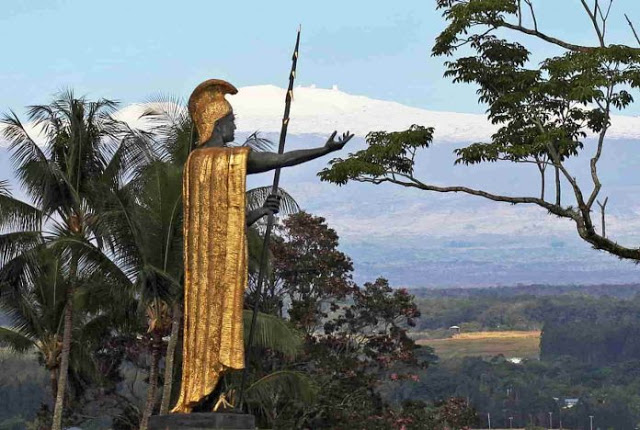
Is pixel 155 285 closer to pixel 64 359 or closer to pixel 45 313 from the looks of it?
pixel 64 359

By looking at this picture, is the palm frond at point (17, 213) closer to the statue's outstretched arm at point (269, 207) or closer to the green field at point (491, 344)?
the statue's outstretched arm at point (269, 207)

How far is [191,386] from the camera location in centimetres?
1399

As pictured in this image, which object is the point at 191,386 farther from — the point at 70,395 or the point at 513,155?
the point at 70,395

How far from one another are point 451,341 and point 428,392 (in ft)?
302

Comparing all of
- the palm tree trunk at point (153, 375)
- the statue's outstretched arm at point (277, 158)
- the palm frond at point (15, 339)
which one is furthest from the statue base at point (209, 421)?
the palm frond at point (15, 339)

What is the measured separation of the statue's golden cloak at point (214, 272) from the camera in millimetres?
13953

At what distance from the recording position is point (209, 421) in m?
13.6

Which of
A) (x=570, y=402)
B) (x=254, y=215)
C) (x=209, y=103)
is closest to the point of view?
(x=254, y=215)

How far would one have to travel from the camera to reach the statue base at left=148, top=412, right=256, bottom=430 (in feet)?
44.5

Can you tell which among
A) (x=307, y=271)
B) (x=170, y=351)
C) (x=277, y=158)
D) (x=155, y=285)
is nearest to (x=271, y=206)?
(x=277, y=158)

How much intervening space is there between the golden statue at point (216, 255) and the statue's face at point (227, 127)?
39cm

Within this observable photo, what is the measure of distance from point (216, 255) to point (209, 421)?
139cm

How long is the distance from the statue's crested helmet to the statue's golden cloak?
41 centimetres

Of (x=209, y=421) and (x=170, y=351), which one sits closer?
(x=209, y=421)
